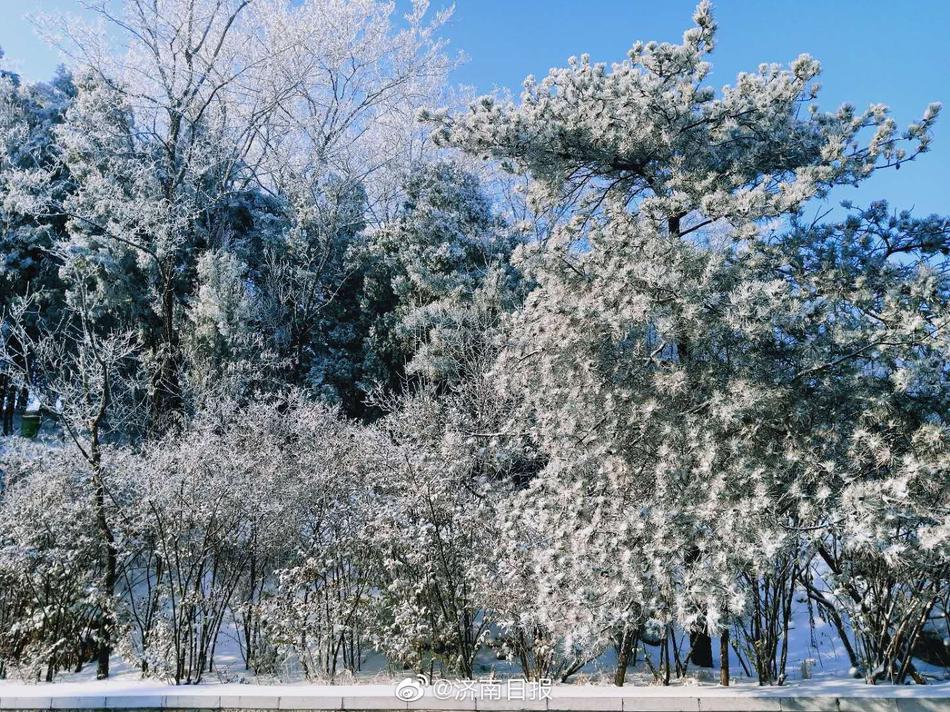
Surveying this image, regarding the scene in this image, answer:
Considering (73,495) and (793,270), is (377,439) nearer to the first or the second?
(73,495)

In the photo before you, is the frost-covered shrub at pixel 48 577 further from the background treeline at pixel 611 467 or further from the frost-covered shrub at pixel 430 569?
the frost-covered shrub at pixel 430 569

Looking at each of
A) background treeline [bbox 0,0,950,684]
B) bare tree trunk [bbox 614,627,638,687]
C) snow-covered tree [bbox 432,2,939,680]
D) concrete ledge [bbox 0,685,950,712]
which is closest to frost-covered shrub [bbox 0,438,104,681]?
background treeline [bbox 0,0,950,684]

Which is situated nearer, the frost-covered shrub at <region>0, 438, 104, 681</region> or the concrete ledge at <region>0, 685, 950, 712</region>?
the concrete ledge at <region>0, 685, 950, 712</region>

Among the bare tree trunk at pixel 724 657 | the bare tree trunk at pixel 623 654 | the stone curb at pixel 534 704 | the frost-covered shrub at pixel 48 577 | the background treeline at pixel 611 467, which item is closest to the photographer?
the stone curb at pixel 534 704

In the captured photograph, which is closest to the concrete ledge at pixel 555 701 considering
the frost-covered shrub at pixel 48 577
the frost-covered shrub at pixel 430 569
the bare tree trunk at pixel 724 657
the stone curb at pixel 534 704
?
the stone curb at pixel 534 704

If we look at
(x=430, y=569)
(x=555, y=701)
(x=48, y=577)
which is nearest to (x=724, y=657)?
(x=555, y=701)

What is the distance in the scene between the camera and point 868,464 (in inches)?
159

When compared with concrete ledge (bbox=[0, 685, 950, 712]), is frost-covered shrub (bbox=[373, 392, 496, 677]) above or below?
above

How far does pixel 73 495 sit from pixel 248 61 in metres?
13.0

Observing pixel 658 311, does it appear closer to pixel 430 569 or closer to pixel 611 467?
pixel 611 467

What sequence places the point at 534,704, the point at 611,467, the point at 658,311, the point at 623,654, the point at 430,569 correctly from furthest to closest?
the point at 430,569 → the point at 623,654 → the point at 611,467 → the point at 658,311 → the point at 534,704

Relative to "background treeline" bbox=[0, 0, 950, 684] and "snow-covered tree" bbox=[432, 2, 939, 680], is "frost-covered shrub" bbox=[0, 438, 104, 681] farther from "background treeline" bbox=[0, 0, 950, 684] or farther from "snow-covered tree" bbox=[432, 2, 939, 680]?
"snow-covered tree" bbox=[432, 2, 939, 680]

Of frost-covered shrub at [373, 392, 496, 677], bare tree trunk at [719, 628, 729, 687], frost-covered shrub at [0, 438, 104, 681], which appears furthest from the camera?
frost-covered shrub at [0, 438, 104, 681]

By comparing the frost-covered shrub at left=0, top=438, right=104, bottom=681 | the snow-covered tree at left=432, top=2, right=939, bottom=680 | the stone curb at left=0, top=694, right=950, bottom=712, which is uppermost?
the snow-covered tree at left=432, top=2, right=939, bottom=680
